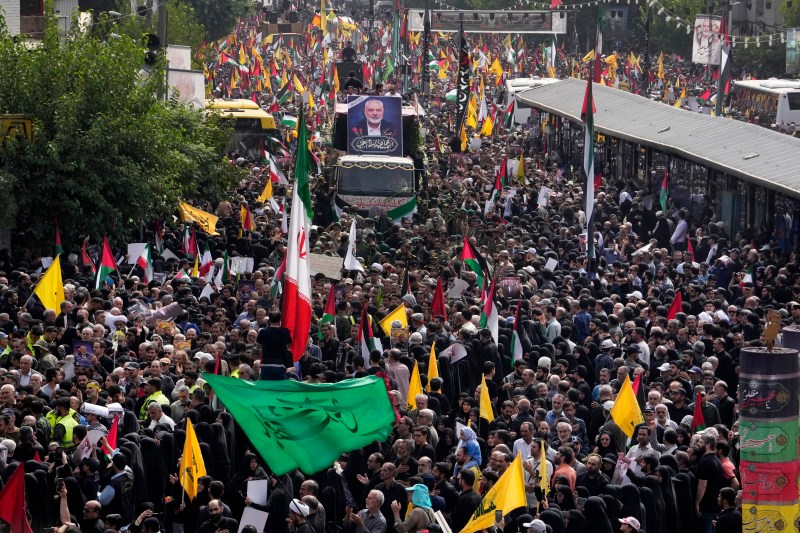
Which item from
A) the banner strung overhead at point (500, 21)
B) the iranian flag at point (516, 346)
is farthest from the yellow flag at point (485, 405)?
the banner strung overhead at point (500, 21)

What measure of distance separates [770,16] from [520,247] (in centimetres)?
5915

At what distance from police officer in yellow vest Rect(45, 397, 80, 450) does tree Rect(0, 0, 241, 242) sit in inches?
408

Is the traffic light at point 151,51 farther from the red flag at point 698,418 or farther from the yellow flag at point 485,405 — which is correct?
the red flag at point 698,418

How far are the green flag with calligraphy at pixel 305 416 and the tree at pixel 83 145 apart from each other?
12924 millimetres

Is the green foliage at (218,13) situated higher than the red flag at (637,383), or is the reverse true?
the green foliage at (218,13)

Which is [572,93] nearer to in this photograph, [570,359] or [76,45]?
[76,45]

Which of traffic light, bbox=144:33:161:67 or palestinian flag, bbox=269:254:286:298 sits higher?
traffic light, bbox=144:33:161:67

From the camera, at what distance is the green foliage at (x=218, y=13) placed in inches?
2835

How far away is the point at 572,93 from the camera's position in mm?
46781

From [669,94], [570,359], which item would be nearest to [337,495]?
[570,359]

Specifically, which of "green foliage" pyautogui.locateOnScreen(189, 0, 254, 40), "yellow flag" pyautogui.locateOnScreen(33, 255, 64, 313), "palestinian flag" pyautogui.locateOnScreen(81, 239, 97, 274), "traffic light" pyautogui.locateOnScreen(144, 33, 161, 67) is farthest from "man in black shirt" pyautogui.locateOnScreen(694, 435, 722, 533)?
"green foliage" pyautogui.locateOnScreen(189, 0, 254, 40)

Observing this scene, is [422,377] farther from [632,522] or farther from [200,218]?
[200,218]

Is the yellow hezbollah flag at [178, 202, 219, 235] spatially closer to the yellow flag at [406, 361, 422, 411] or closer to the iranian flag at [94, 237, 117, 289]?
the iranian flag at [94, 237, 117, 289]

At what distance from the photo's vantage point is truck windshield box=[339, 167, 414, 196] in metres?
31.2
